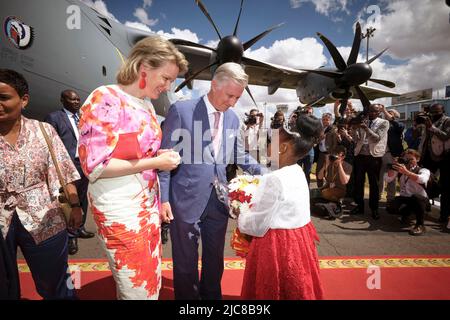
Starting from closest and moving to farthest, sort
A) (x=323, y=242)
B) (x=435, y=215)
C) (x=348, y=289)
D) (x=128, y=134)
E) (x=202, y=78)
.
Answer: (x=128, y=134), (x=348, y=289), (x=323, y=242), (x=435, y=215), (x=202, y=78)

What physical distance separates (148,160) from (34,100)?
398cm

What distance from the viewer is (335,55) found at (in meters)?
7.86

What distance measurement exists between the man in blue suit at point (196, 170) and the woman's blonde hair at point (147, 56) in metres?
0.56

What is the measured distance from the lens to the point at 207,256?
2045 millimetres

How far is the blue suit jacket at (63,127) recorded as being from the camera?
3.37m

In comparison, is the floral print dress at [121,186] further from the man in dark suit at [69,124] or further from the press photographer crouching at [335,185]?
the press photographer crouching at [335,185]

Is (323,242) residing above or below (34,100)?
below

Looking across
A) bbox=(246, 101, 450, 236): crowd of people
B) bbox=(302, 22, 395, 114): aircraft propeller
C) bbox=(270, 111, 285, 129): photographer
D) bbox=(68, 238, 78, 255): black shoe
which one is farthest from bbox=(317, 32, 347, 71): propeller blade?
bbox=(68, 238, 78, 255): black shoe

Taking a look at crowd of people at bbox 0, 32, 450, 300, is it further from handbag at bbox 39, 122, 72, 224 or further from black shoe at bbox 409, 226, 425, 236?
black shoe at bbox 409, 226, 425, 236

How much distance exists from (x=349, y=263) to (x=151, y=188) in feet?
10.1

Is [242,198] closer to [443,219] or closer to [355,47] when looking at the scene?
[443,219]

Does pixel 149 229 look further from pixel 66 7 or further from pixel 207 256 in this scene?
pixel 66 7

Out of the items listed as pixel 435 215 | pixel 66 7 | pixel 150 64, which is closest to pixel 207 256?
pixel 150 64

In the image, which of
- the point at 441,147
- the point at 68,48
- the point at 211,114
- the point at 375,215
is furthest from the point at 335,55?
the point at 211,114
